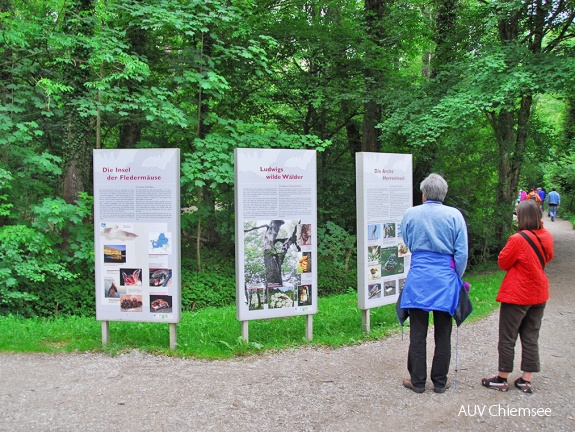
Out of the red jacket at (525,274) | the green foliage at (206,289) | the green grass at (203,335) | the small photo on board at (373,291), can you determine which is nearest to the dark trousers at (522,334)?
the red jacket at (525,274)

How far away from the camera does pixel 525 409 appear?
433cm

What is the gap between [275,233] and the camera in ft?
20.2

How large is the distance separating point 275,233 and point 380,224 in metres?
1.58

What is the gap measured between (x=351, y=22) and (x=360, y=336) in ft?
31.5

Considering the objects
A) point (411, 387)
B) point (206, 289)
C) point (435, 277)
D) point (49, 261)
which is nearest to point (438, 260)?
point (435, 277)

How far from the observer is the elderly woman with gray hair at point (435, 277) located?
456 cm

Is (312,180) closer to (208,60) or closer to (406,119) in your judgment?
(208,60)

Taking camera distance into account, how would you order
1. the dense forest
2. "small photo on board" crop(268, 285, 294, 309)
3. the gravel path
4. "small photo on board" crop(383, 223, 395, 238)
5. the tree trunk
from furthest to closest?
the tree trunk
the dense forest
"small photo on board" crop(383, 223, 395, 238)
"small photo on board" crop(268, 285, 294, 309)
the gravel path

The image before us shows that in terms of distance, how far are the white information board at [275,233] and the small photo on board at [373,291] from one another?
84 cm

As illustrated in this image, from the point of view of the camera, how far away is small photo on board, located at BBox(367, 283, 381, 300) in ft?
22.2

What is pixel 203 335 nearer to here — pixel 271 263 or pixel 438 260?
pixel 271 263

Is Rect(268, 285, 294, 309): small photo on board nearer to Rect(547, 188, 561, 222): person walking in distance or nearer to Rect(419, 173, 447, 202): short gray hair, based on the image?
Rect(419, 173, 447, 202): short gray hair

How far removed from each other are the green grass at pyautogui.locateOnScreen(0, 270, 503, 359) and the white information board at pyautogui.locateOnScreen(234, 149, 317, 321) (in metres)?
0.45

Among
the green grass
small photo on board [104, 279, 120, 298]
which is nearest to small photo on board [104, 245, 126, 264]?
small photo on board [104, 279, 120, 298]
